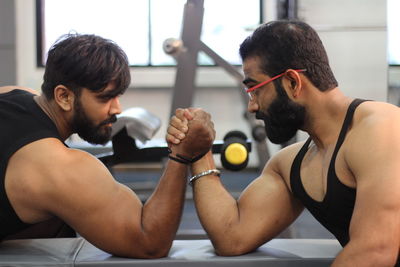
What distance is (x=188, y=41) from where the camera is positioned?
13.0ft

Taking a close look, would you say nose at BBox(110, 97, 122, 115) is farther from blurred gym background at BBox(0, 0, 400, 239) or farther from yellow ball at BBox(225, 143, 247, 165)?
blurred gym background at BBox(0, 0, 400, 239)

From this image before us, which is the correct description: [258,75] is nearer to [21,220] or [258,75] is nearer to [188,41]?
[21,220]

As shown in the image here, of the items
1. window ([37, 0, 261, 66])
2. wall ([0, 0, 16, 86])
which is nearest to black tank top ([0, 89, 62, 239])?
window ([37, 0, 261, 66])

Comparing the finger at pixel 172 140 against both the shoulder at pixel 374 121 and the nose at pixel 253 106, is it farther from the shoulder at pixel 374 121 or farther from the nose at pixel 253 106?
the shoulder at pixel 374 121

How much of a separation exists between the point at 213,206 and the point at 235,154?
175cm

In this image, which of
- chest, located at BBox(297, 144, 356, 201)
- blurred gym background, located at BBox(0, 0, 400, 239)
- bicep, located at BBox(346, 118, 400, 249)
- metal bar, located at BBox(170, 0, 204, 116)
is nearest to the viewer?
bicep, located at BBox(346, 118, 400, 249)

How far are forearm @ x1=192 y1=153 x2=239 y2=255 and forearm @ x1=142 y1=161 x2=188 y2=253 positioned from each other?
11 centimetres

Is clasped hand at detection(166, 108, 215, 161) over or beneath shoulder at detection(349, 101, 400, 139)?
beneath

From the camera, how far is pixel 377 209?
1207mm

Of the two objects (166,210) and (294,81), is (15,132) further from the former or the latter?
(294,81)

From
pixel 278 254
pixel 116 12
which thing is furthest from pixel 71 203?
pixel 116 12

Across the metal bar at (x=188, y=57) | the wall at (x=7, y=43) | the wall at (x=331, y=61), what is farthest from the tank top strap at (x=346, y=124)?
the wall at (x=7, y=43)

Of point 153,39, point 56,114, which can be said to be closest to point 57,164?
point 56,114

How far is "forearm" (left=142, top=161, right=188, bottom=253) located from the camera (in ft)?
4.80
